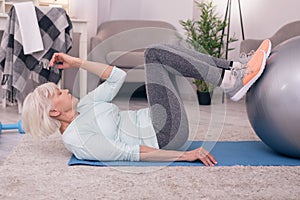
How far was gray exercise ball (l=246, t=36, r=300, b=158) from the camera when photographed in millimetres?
1874

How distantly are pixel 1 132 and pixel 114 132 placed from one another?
0.96 meters

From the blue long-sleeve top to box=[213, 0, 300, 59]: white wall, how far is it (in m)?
2.79

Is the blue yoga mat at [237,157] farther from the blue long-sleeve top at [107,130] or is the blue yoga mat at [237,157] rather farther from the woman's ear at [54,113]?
the woman's ear at [54,113]

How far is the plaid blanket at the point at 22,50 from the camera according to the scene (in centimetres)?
313

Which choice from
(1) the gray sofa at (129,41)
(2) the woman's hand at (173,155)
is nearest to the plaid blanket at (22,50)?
(1) the gray sofa at (129,41)

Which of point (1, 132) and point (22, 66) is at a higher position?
point (22, 66)

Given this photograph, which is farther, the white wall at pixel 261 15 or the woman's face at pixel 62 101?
the white wall at pixel 261 15

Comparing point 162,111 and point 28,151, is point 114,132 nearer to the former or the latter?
point 162,111

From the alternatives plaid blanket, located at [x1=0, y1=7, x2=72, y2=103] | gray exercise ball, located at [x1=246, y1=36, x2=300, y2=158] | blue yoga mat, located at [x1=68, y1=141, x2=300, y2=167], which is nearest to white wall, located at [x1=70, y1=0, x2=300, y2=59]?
plaid blanket, located at [x1=0, y1=7, x2=72, y2=103]

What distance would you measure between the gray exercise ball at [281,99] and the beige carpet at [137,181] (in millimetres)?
144

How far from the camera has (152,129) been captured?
199 centimetres

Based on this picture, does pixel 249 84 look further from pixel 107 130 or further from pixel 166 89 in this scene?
pixel 107 130

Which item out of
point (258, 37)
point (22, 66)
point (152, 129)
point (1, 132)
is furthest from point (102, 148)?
point (258, 37)

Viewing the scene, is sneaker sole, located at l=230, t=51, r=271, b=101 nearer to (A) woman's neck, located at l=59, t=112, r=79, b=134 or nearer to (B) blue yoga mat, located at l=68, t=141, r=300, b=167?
(B) blue yoga mat, located at l=68, t=141, r=300, b=167
